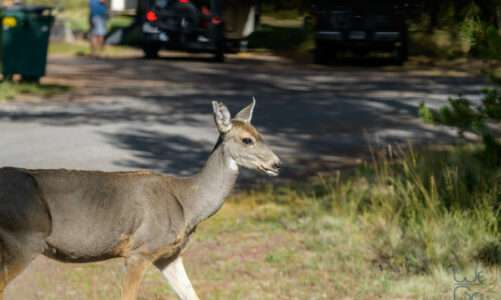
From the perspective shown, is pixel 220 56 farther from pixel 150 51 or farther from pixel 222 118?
pixel 222 118

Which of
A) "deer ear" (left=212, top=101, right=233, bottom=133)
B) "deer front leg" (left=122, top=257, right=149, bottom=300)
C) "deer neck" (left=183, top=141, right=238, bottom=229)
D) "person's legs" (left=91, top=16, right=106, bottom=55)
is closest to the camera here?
"deer front leg" (left=122, top=257, right=149, bottom=300)

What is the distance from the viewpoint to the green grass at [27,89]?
22.2 metres

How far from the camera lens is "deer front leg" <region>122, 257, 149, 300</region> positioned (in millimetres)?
6918

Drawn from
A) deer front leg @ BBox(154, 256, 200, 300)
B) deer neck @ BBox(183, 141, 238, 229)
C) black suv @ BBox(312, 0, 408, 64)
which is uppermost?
deer neck @ BBox(183, 141, 238, 229)

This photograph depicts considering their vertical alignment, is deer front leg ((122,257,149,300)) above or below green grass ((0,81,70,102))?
above

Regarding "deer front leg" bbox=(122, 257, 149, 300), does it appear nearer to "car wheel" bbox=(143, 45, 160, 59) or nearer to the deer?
the deer

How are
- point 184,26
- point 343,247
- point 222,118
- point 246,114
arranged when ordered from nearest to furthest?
1. point 222,118
2. point 246,114
3. point 343,247
4. point 184,26

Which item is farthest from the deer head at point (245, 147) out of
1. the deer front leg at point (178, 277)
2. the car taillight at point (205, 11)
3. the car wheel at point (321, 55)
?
the car wheel at point (321, 55)

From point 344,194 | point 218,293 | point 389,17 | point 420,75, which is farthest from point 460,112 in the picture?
point 420,75

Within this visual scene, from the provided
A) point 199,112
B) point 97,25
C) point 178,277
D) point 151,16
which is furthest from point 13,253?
point 97,25

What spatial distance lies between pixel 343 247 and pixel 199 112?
415 inches

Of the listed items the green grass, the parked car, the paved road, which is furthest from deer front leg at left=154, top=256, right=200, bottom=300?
the parked car

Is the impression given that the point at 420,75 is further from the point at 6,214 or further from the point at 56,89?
the point at 6,214

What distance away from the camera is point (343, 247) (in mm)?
10617
